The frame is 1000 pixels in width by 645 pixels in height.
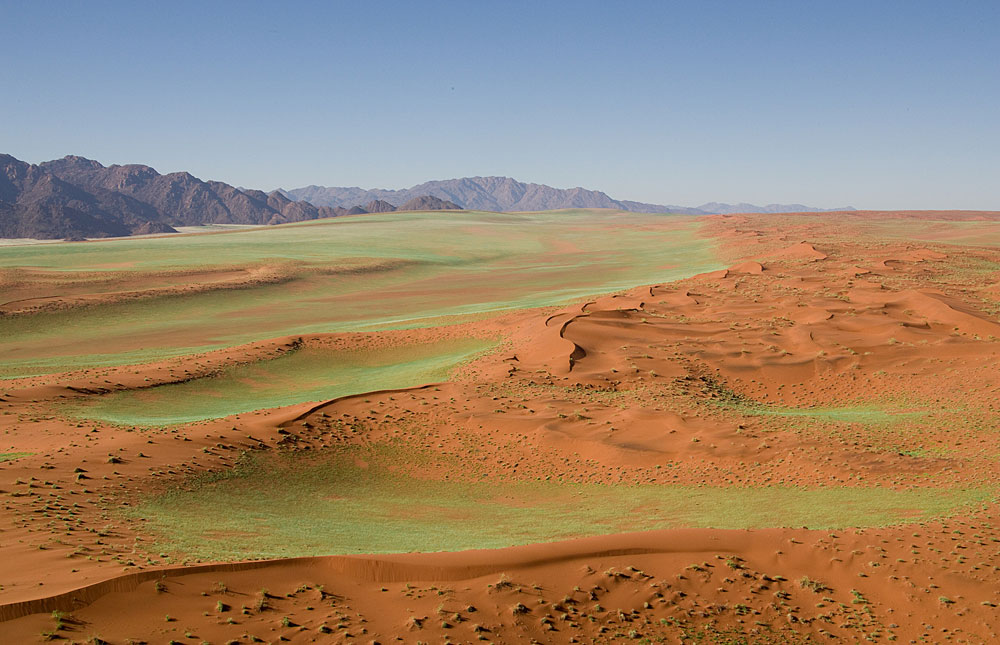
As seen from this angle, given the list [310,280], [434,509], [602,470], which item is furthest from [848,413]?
[310,280]

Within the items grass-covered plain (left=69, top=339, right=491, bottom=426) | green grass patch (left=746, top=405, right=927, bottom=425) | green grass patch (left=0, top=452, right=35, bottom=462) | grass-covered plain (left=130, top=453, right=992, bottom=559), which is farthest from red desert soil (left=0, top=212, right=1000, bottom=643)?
grass-covered plain (left=69, top=339, right=491, bottom=426)

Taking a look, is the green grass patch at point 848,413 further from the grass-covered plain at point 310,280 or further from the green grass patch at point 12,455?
the grass-covered plain at point 310,280

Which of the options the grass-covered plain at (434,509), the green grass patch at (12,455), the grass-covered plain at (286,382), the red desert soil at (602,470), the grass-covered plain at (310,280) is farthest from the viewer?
the grass-covered plain at (310,280)

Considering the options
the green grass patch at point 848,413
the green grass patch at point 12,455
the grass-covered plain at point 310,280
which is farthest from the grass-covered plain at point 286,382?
the green grass patch at point 848,413

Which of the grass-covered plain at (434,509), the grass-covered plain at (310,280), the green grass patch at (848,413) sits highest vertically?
the grass-covered plain at (310,280)

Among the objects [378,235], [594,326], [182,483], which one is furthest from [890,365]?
[378,235]

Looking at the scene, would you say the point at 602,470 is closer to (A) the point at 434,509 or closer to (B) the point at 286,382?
(A) the point at 434,509

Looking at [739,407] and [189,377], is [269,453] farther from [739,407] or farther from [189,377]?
[739,407]
